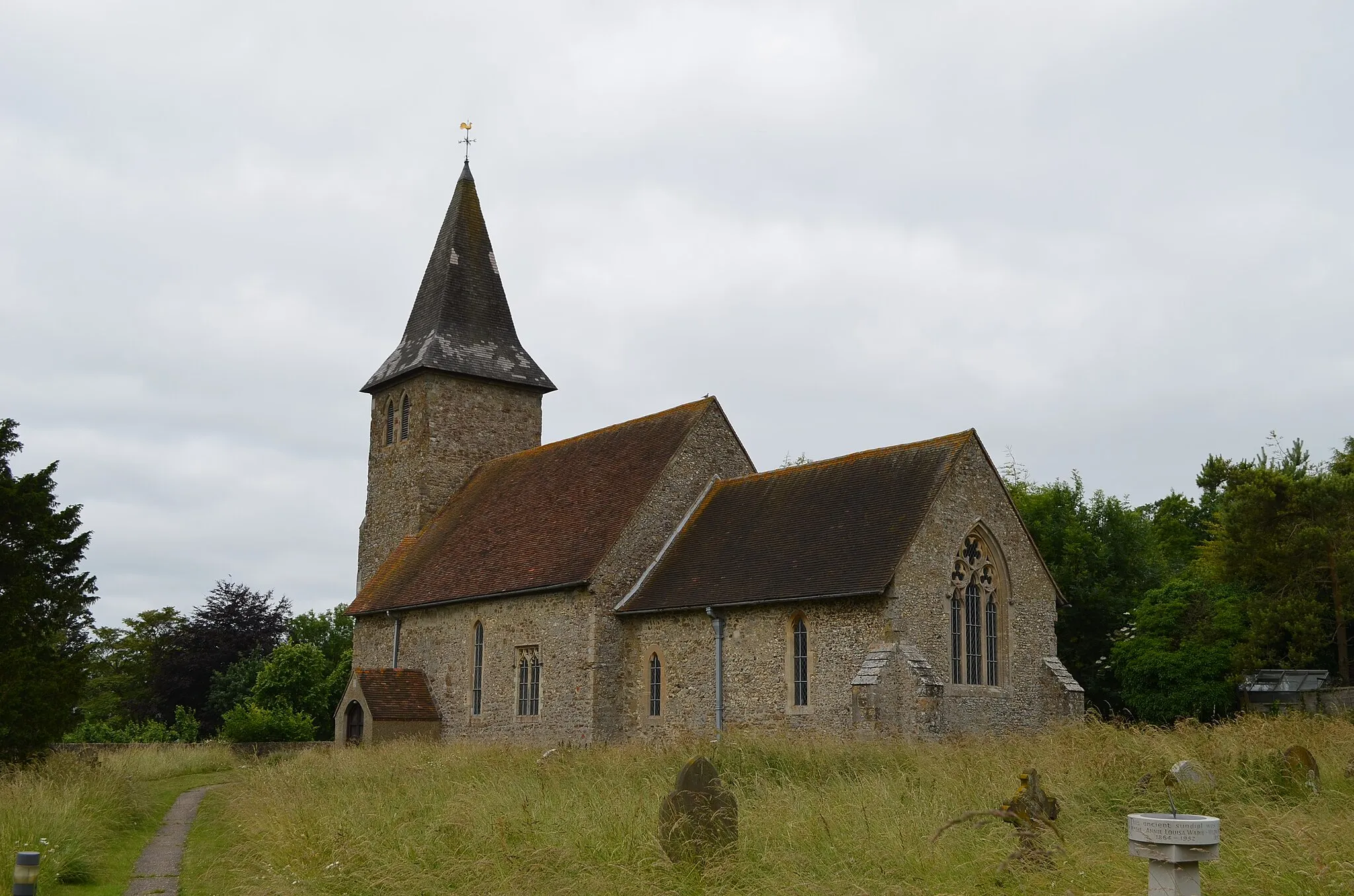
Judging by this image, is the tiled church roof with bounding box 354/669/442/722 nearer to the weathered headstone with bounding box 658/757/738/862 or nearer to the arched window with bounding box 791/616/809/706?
the arched window with bounding box 791/616/809/706

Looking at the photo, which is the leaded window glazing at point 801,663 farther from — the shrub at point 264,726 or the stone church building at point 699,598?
the shrub at point 264,726

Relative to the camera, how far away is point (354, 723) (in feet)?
95.0

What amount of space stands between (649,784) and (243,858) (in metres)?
4.35

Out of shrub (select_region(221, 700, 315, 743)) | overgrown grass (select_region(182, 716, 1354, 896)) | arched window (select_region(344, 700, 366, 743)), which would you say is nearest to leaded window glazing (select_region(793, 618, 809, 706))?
overgrown grass (select_region(182, 716, 1354, 896))

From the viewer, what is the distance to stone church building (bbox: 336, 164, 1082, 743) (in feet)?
68.6

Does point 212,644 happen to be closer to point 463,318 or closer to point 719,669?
point 463,318

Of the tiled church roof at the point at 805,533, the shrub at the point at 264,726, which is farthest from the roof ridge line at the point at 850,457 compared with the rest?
the shrub at the point at 264,726

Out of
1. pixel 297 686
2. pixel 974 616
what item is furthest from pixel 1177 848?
pixel 297 686

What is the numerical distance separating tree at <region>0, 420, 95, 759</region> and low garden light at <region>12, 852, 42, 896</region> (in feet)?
28.5

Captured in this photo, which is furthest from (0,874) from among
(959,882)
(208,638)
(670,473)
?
(208,638)

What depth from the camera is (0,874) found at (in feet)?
36.9

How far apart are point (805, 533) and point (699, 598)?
238 centimetres

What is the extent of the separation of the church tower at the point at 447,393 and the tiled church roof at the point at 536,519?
43.3 inches

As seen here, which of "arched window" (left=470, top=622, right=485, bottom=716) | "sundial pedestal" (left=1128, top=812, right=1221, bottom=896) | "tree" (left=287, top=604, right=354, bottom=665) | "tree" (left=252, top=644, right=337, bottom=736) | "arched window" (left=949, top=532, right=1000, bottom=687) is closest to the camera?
"sundial pedestal" (left=1128, top=812, right=1221, bottom=896)
